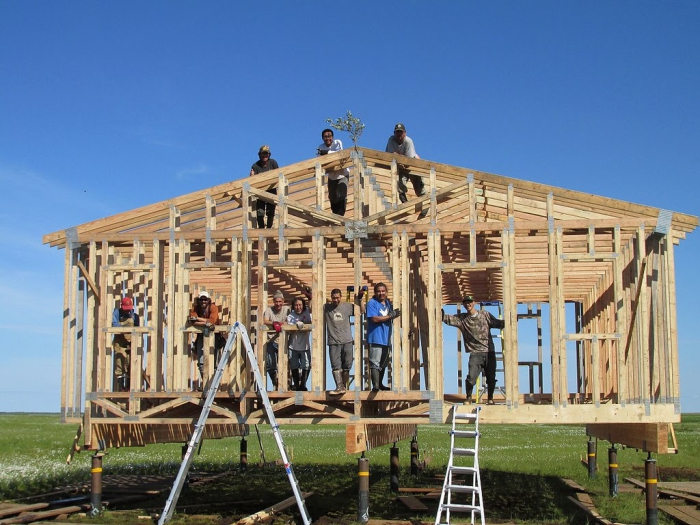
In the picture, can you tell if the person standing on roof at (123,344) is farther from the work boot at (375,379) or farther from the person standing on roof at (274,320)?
the work boot at (375,379)

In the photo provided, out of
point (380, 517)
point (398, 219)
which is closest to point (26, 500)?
point (380, 517)

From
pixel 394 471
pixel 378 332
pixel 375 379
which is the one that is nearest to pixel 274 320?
pixel 378 332

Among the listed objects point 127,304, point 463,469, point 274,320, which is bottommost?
point 463,469

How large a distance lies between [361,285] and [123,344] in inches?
187

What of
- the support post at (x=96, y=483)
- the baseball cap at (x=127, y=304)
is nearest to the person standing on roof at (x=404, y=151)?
the baseball cap at (x=127, y=304)

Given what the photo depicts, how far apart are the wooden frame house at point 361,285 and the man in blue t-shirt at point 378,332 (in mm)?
178

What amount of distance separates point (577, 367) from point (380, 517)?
31.8 feet

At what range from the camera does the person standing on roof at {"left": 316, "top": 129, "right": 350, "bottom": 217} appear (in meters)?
15.6

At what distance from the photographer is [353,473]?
909 inches

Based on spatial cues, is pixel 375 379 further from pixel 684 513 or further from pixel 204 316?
pixel 684 513

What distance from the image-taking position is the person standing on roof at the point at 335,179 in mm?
15562

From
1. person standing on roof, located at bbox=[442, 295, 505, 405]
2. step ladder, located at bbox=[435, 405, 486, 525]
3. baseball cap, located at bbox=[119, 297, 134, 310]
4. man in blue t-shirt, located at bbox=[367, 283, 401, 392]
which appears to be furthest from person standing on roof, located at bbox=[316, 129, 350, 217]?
step ladder, located at bbox=[435, 405, 486, 525]

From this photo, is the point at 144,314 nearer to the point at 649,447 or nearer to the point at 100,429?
the point at 100,429

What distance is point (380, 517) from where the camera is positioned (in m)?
15.0
